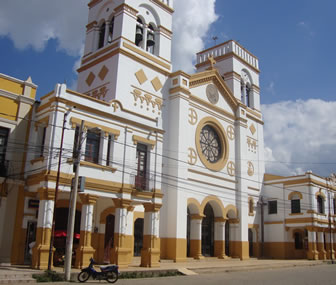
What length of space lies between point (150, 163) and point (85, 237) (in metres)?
5.49

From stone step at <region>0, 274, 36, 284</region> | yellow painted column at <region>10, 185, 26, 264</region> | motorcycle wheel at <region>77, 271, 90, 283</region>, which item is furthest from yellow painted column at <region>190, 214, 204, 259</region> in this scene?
stone step at <region>0, 274, 36, 284</region>

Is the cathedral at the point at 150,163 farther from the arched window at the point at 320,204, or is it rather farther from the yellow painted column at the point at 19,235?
the arched window at the point at 320,204

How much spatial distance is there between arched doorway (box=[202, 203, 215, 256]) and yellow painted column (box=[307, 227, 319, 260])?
9.23m

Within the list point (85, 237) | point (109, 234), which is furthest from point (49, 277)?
point (109, 234)

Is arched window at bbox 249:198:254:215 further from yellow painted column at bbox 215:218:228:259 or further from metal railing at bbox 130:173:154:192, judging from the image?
metal railing at bbox 130:173:154:192

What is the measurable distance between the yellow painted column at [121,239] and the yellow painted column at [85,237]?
1531 mm

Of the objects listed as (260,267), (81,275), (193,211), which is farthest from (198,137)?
(81,275)

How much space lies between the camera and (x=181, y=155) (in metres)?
24.3

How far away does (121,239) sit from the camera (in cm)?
1842

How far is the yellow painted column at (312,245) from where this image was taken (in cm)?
3125

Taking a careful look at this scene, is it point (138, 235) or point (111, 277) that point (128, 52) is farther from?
point (111, 277)

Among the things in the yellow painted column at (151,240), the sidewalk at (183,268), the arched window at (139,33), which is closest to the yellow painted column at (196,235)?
the sidewalk at (183,268)

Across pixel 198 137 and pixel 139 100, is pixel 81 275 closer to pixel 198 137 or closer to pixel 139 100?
pixel 139 100

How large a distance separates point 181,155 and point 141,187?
16.5ft
